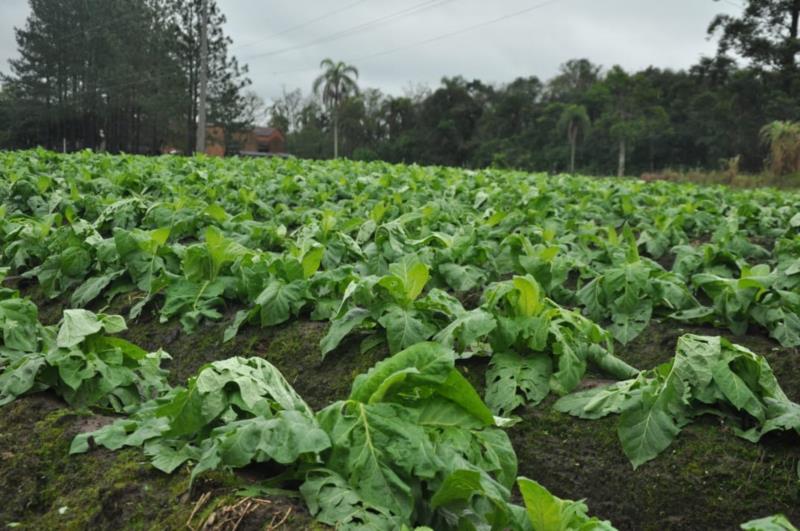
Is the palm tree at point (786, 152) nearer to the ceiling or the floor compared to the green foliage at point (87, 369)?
nearer to the ceiling

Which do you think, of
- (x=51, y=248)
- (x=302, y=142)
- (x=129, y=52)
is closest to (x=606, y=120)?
(x=302, y=142)

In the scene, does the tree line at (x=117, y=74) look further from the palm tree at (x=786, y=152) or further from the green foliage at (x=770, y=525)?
the green foliage at (x=770, y=525)

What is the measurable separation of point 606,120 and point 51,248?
48.9 metres

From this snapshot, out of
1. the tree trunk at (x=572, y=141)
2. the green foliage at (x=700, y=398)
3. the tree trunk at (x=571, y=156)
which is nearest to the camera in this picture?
the green foliage at (x=700, y=398)

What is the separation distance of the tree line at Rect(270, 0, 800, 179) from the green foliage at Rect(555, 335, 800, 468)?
28.7 metres

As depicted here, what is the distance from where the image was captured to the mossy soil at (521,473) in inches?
92.0

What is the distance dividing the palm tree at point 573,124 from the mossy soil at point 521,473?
4849cm

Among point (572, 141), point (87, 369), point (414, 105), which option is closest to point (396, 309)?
point (87, 369)

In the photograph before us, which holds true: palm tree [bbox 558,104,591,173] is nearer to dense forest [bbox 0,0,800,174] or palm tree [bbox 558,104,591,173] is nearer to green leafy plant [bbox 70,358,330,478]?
dense forest [bbox 0,0,800,174]

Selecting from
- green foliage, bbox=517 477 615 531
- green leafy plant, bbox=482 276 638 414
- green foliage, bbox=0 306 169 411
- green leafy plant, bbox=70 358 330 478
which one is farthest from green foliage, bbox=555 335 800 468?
green foliage, bbox=0 306 169 411

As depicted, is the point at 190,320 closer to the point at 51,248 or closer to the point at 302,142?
the point at 51,248

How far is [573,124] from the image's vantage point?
5225cm

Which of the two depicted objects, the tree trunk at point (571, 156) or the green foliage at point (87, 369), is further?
the tree trunk at point (571, 156)

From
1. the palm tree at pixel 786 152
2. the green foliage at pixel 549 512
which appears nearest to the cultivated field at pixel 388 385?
the green foliage at pixel 549 512
